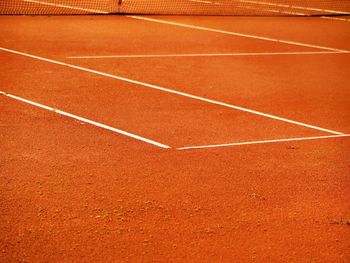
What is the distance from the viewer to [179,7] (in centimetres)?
2138

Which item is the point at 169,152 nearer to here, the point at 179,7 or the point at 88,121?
the point at 88,121

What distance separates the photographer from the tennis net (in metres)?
19.1

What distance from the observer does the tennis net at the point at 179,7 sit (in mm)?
19125

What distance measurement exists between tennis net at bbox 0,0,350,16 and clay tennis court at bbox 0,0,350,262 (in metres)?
4.65

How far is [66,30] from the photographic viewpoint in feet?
51.3

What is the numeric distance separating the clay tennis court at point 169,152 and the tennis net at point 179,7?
4655 millimetres

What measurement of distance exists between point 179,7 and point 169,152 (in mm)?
14229

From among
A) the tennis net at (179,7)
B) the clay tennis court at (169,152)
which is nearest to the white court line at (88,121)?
the clay tennis court at (169,152)

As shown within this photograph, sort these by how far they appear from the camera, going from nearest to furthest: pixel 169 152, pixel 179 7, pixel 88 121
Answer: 1. pixel 169 152
2. pixel 88 121
3. pixel 179 7

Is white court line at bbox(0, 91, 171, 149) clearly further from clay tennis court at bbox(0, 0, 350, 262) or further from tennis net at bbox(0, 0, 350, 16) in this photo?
tennis net at bbox(0, 0, 350, 16)

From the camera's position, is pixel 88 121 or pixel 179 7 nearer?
pixel 88 121

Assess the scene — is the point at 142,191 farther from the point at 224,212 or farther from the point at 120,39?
the point at 120,39

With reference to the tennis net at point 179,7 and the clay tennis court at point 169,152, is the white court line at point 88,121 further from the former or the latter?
the tennis net at point 179,7

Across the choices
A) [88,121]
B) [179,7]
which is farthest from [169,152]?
[179,7]
